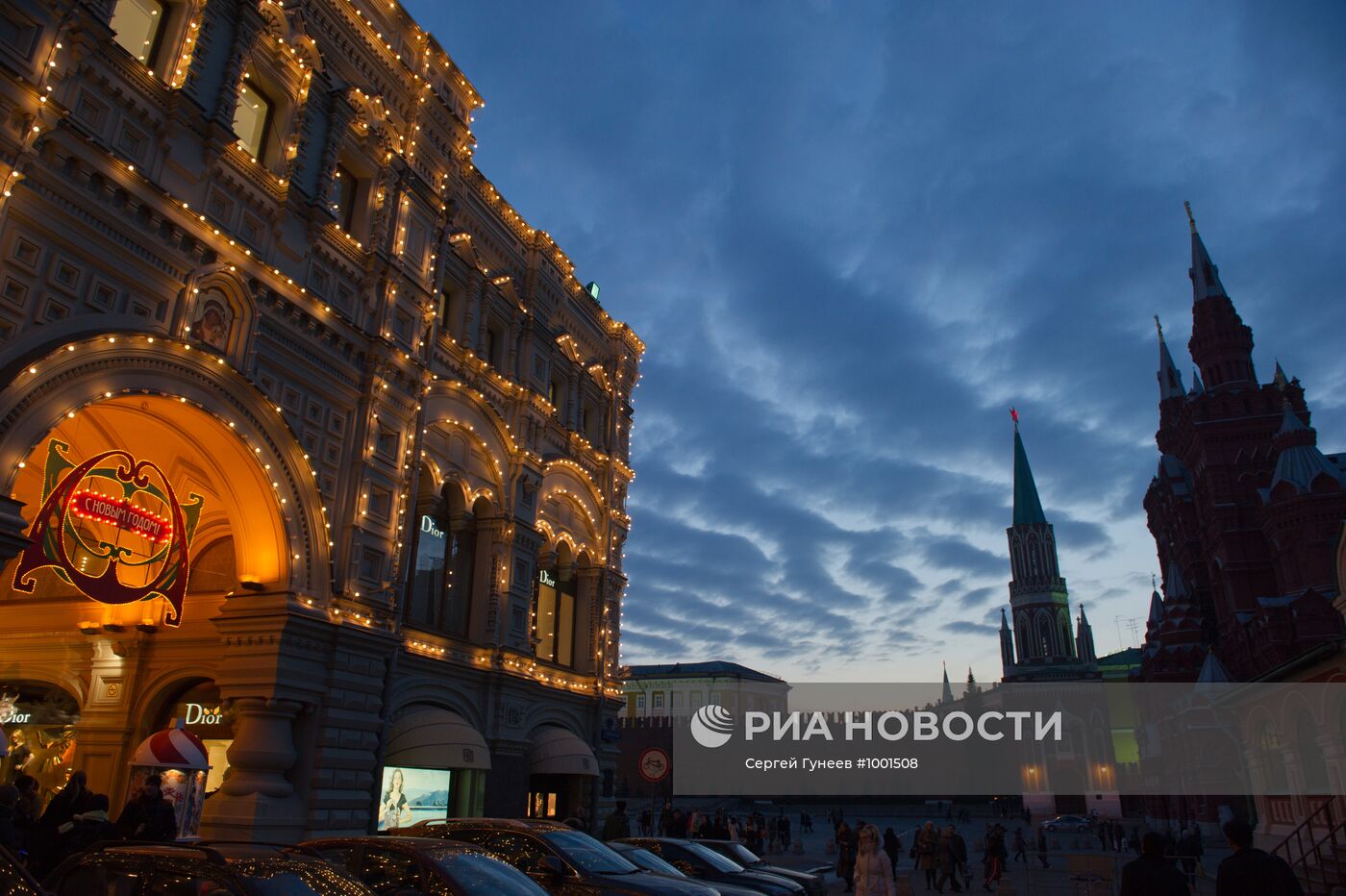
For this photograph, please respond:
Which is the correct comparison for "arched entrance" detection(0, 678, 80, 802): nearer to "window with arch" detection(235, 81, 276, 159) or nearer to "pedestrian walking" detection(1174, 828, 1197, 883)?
"window with arch" detection(235, 81, 276, 159)

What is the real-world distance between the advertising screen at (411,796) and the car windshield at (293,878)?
11.5m

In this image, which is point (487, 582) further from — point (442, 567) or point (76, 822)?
point (76, 822)

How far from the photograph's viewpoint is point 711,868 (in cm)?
1393

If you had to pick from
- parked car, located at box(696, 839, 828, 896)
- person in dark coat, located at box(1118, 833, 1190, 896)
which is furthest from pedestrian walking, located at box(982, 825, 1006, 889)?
person in dark coat, located at box(1118, 833, 1190, 896)

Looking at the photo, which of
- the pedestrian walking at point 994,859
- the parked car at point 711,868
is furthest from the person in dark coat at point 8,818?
the pedestrian walking at point 994,859

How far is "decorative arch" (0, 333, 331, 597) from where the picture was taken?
1170 centimetres

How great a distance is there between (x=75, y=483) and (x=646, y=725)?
6927cm

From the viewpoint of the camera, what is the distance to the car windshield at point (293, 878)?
19.8ft

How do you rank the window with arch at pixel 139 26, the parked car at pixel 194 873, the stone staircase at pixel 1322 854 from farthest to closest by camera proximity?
the stone staircase at pixel 1322 854, the window with arch at pixel 139 26, the parked car at pixel 194 873

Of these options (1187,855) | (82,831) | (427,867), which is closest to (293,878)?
(427,867)

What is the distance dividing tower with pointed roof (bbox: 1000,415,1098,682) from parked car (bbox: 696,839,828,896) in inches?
4347

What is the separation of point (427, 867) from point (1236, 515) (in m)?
56.0

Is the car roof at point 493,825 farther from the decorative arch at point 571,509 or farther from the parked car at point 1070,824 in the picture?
the parked car at point 1070,824

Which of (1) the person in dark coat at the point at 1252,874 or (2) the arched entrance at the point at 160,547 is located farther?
(2) the arched entrance at the point at 160,547
